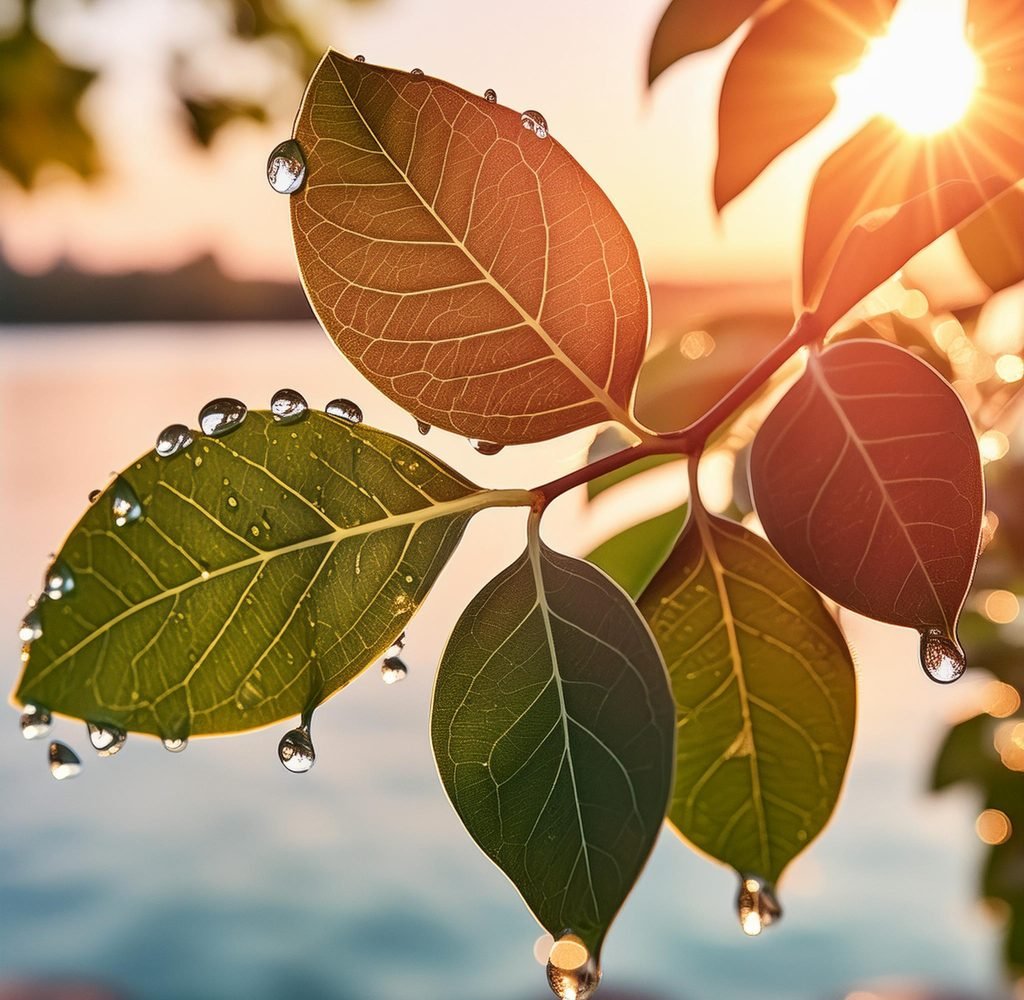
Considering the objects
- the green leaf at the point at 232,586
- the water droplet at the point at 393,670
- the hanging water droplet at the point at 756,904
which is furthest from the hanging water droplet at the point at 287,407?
the hanging water droplet at the point at 756,904

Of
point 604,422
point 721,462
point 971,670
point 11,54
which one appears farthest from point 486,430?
point 11,54

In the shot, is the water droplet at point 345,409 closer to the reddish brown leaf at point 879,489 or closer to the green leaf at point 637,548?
the reddish brown leaf at point 879,489

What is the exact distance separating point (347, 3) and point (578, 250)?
1.90 m

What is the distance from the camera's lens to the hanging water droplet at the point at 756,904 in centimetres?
38

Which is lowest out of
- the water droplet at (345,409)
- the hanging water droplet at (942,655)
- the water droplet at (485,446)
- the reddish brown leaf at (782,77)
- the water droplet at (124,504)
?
the water droplet at (124,504)

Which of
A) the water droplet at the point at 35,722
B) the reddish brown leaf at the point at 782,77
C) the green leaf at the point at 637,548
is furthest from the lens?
the green leaf at the point at 637,548

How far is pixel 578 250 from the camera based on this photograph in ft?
1.01

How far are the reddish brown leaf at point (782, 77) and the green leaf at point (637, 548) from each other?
206mm

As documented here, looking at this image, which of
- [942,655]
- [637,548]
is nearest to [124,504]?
[942,655]

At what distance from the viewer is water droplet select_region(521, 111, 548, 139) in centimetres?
30

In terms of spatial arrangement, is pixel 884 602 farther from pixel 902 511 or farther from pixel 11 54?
pixel 11 54

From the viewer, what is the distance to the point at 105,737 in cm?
29

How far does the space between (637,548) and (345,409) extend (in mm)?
321

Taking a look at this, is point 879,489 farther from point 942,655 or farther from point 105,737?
point 105,737
